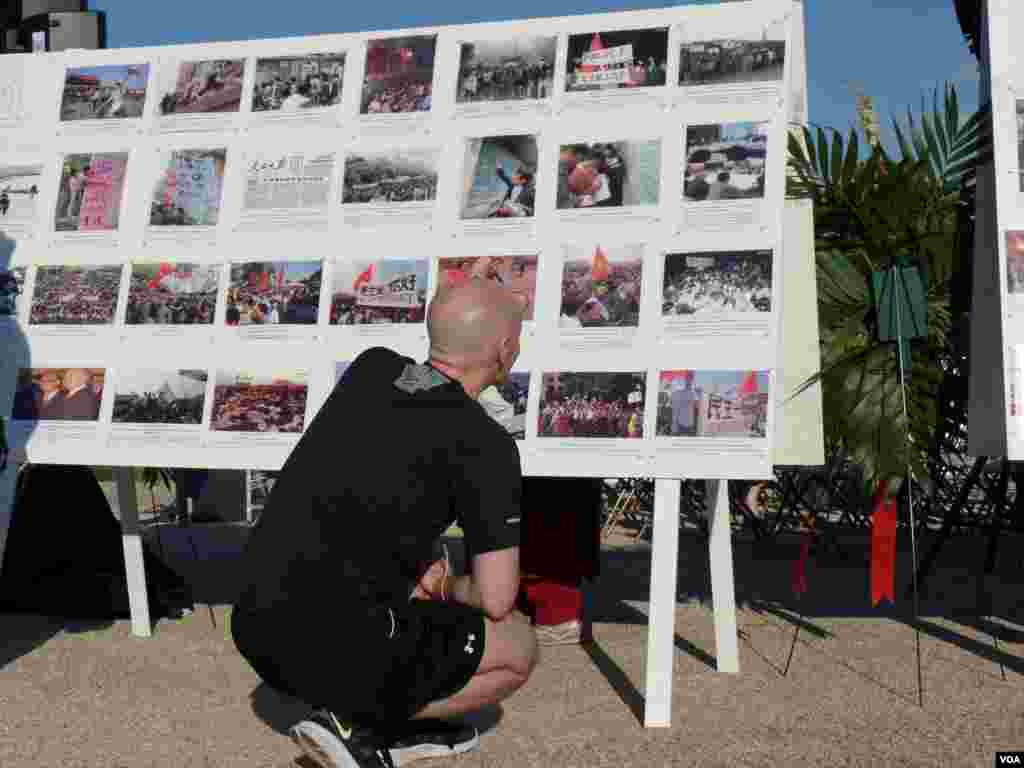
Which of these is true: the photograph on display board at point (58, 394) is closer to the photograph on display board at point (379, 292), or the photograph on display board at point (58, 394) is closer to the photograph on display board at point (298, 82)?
the photograph on display board at point (379, 292)

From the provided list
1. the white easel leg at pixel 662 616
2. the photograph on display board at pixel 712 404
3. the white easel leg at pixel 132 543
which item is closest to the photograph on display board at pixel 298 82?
the white easel leg at pixel 132 543

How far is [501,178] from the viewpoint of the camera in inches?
165

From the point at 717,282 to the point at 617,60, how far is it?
0.84 metres

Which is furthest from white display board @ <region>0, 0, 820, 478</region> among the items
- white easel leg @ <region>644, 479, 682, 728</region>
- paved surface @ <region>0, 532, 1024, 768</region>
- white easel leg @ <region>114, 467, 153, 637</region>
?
paved surface @ <region>0, 532, 1024, 768</region>

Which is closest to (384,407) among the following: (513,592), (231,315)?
(513,592)

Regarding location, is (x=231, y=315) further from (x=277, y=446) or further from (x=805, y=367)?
(x=805, y=367)

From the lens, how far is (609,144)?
4.10m

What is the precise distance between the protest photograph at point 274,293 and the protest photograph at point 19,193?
0.88m

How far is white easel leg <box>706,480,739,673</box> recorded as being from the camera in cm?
446

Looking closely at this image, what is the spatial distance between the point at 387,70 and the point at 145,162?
0.95 metres

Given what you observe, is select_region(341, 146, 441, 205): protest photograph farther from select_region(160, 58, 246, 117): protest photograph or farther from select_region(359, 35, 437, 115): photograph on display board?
select_region(160, 58, 246, 117): protest photograph

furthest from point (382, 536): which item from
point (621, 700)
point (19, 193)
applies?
point (19, 193)

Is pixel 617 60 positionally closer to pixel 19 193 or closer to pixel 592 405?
pixel 592 405

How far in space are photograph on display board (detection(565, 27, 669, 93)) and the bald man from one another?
1.30m
